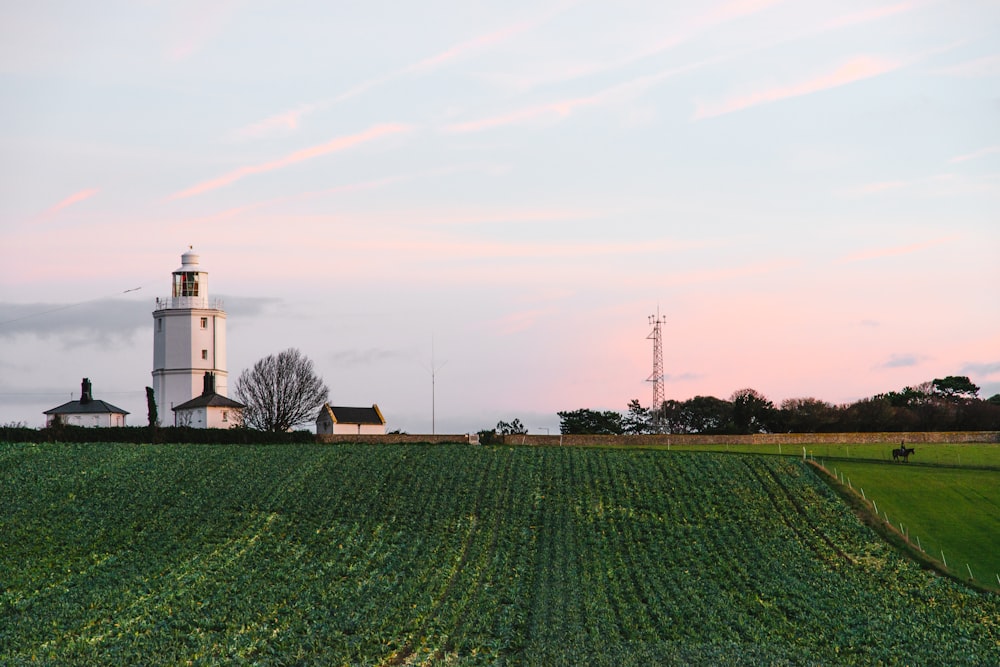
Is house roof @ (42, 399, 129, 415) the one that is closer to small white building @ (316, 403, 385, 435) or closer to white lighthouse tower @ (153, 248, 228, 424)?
white lighthouse tower @ (153, 248, 228, 424)

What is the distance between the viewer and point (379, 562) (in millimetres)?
44156

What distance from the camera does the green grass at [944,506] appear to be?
4700cm

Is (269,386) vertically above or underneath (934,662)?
above

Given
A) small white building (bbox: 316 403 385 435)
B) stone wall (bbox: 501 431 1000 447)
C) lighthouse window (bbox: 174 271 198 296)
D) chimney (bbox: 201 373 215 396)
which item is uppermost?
lighthouse window (bbox: 174 271 198 296)

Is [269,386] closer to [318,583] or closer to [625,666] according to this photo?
[318,583]

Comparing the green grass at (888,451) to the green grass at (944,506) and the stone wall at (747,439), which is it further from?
the green grass at (944,506)

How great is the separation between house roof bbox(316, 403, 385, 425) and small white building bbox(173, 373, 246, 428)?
6.90 meters

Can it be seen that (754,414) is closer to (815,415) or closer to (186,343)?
(815,415)

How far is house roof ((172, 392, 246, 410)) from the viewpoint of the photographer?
3223 inches

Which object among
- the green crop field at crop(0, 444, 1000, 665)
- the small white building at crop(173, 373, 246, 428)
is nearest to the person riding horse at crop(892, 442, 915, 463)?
the green crop field at crop(0, 444, 1000, 665)

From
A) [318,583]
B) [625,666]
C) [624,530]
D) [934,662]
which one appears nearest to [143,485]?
[318,583]

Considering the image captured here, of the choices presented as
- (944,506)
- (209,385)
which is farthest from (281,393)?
(944,506)

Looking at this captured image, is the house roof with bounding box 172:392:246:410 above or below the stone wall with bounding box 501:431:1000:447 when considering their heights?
above

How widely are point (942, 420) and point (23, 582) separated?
10009cm
